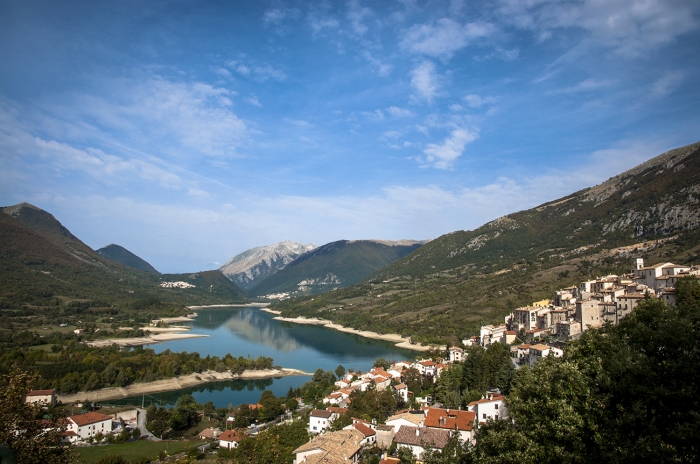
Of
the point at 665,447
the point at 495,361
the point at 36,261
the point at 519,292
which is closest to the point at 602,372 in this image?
the point at 665,447

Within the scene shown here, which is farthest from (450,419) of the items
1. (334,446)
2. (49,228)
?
(49,228)

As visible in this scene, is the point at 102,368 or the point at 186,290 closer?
the point at 102,368

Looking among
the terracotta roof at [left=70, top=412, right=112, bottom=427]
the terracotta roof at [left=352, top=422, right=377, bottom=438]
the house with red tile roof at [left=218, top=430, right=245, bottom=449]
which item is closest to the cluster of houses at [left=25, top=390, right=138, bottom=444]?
the terracotta roof at [left=70, top=412, right=112, bottom=427]

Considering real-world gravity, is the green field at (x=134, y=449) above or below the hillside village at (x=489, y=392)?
below

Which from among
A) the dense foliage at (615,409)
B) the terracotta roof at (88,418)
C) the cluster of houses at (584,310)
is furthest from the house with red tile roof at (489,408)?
the terracotta roof at (88,418)

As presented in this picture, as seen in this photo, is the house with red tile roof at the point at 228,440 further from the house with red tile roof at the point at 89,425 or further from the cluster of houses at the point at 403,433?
the house with red tile roof at the point at 89,425

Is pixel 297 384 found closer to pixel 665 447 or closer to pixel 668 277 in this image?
pixel 668 277
